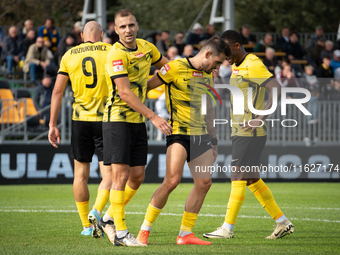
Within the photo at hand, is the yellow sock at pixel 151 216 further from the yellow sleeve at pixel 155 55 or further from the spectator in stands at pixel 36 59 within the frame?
the spectator in stands at pixel 36 59

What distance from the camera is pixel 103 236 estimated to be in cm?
618

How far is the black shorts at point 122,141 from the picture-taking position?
17.7 feet

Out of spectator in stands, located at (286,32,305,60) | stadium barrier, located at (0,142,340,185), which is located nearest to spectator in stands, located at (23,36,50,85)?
stadium barrier, located at (0,142,340,185)

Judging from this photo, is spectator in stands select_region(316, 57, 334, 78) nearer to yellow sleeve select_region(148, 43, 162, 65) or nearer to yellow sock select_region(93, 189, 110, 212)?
yellow sleeve select_region(148, 43, 162, 65)

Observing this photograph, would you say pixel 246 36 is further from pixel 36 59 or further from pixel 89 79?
pixel 89 79

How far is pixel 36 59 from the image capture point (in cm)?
1593

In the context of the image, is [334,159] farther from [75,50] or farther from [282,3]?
[282,3]

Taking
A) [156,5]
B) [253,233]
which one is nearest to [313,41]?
[253,233]

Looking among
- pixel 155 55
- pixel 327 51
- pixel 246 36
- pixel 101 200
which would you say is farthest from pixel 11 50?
pixel 155 55

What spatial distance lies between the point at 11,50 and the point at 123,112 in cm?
1237

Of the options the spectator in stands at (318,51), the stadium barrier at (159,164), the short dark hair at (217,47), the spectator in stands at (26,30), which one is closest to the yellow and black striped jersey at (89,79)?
the short dark hair at (217,47)

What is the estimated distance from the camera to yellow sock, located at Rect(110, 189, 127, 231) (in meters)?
5.42

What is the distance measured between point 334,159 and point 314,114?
129 centimetres

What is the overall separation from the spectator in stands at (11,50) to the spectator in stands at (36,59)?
0.85m
